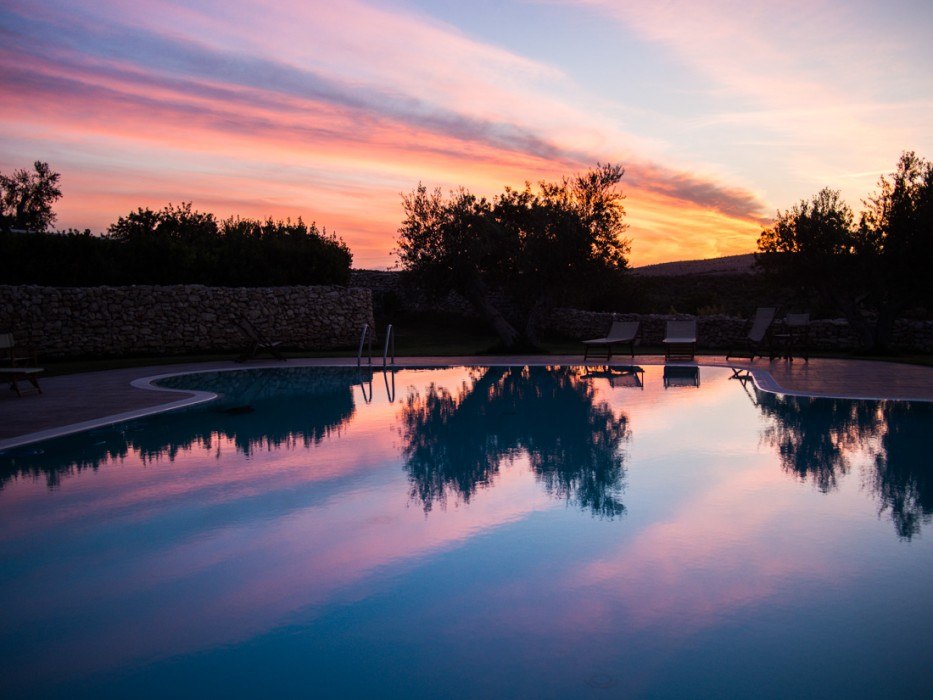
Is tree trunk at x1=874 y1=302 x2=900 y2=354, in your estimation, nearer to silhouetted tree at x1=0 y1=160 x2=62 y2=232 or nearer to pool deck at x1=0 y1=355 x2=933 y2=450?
pool deck at x1=0 y1=355 x2=933 y2=450

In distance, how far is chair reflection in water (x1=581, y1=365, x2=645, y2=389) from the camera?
41.9 ft

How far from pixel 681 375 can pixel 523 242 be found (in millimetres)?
7480

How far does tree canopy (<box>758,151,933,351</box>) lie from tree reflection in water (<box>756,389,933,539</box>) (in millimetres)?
9337

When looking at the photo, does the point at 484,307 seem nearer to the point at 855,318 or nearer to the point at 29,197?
the point at 855,318

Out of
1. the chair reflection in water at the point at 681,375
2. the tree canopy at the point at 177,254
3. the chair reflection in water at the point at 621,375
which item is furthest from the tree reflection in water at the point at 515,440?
the tree canopy at the point at 177,254

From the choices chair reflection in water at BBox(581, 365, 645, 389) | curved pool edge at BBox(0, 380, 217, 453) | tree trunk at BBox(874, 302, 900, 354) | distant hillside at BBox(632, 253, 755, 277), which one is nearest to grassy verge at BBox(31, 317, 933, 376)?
tree trunk at BBox(874, 302, 900, 354)

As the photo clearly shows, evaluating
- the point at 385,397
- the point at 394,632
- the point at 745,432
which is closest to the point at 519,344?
the point at 385,397

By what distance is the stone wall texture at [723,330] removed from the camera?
19.2 metres

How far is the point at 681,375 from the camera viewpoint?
13859 mm

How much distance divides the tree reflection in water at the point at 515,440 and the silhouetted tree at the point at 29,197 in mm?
37259

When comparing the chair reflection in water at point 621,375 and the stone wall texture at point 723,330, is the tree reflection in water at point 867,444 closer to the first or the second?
the chair reflection in water at point 621,375

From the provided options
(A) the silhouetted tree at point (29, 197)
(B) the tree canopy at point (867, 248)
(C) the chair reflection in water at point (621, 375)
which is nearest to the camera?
(C) the chair reflection in water at point (621, 375)

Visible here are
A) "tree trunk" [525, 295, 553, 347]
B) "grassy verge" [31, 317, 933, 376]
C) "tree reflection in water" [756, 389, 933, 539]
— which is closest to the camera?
"tree reflection in water" [756, 389, 933, 539]

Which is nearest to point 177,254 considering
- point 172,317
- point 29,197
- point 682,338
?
point 172,317
